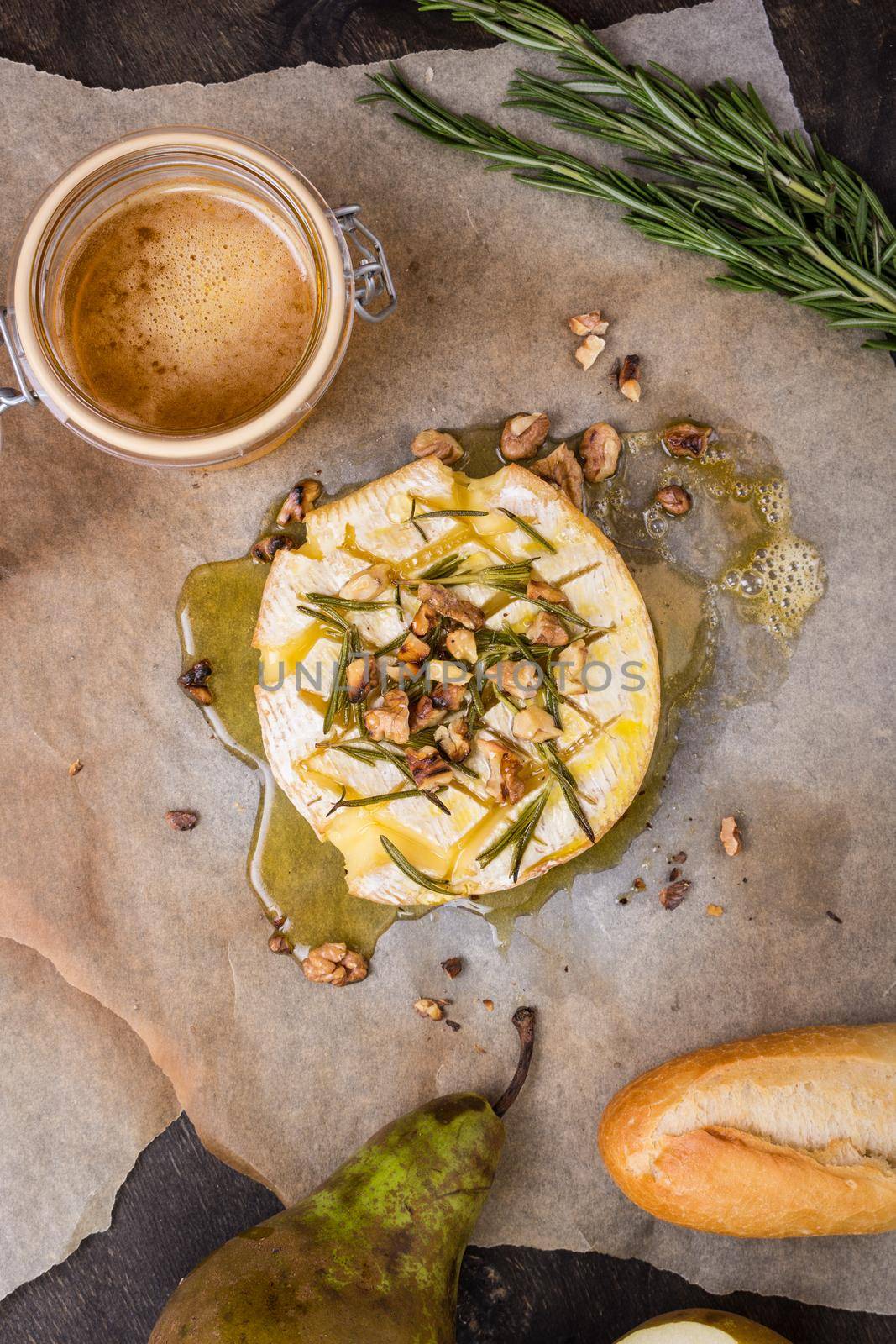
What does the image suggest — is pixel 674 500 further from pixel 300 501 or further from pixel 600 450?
pixel 300 501

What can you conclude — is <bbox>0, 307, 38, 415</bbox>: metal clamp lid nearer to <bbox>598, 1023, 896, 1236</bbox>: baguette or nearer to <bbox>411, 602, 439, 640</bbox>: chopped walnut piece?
<bbox>411, 602, 439, 640</bbox>: chopped walnut piece

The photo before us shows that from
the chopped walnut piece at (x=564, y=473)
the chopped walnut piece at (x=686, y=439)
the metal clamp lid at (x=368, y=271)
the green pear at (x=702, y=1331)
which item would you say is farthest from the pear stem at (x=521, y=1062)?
the metal clamp lid at (x=368, y=271)

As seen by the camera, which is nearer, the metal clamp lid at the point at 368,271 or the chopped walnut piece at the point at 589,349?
the metal clamp lid at the point at 368,271

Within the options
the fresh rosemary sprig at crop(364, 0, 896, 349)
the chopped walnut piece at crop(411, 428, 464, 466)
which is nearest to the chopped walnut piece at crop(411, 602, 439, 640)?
the chopped walnut piece at crop(411, 428, 464, 466)

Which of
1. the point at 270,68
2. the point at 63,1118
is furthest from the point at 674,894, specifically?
the point at 270,68

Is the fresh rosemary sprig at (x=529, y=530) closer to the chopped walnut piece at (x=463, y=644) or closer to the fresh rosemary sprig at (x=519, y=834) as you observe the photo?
the chopped walnut piece at (x=463, y=644)

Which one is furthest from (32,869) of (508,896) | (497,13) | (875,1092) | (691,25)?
(691,25)

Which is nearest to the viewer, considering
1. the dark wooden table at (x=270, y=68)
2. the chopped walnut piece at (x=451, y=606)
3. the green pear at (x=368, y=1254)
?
the green pear at (x=368, y=1254)

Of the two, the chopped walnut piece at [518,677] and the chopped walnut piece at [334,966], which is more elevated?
the chopped walnut piece at [518,677]
